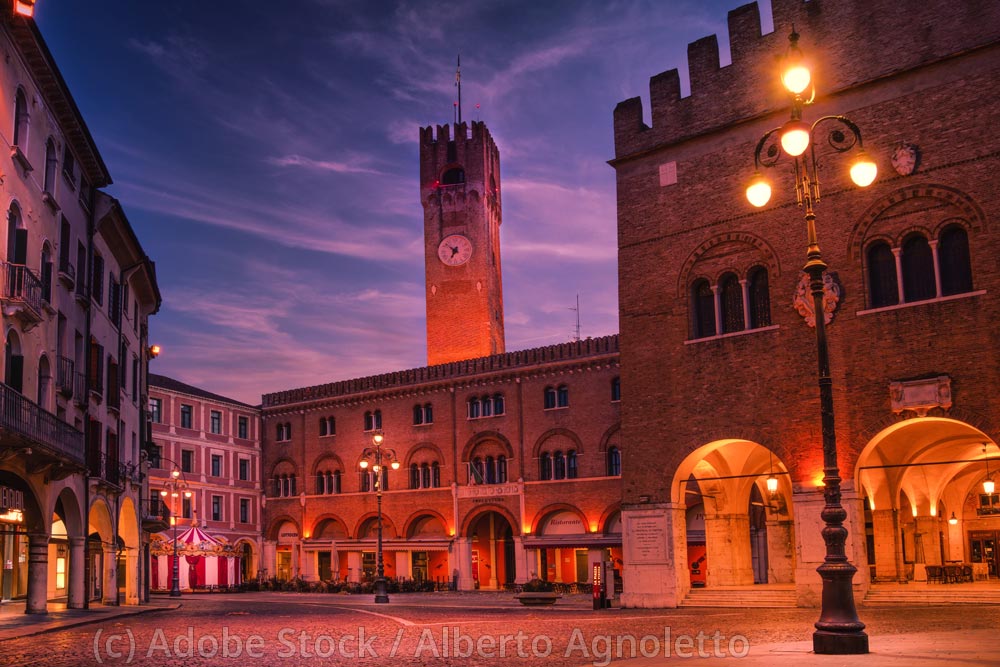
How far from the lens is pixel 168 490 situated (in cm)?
5206

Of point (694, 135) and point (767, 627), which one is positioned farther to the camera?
point (694, 135)

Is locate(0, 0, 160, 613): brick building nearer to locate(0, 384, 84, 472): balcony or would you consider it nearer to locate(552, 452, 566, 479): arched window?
locate(0, 384, 84, 472): balcony

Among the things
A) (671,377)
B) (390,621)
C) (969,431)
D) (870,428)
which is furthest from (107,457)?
(969,431)

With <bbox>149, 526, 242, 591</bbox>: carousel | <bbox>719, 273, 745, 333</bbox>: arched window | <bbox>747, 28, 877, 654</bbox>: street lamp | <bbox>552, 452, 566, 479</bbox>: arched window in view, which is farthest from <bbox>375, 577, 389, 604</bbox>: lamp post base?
<bbox>747, 28, 877, 654</bbox>: street lamp

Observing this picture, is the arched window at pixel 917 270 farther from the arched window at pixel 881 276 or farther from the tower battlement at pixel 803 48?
the tower battlement at pixel 803 48

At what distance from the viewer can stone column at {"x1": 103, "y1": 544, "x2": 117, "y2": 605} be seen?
2906 cm

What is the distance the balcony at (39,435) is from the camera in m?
17.2

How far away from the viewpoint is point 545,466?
46969 mm

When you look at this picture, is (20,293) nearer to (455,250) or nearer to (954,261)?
(954,261)

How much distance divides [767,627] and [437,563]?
3429cm

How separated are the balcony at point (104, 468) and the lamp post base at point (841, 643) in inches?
739

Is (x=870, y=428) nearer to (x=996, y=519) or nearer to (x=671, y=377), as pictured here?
(x=671, y=377)

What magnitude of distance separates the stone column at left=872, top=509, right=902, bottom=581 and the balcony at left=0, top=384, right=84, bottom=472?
2118cm

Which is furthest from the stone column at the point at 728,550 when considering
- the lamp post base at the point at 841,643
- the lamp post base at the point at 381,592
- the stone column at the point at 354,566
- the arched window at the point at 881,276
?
the stone column at the point at 354,566
